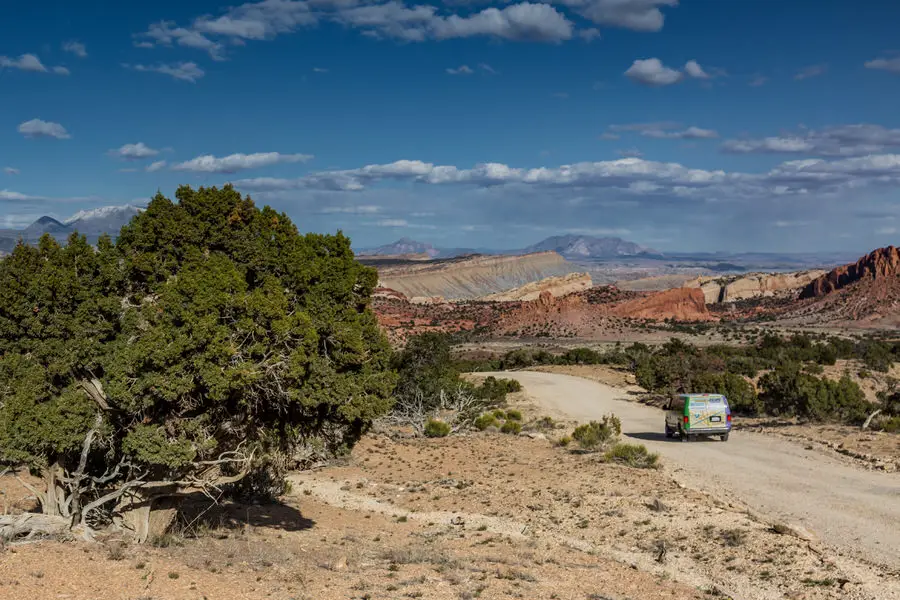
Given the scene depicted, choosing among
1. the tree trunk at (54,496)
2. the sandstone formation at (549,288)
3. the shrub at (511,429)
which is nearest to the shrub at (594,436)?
the shrub at (511,429)

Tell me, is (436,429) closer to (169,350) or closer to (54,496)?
(54,496)

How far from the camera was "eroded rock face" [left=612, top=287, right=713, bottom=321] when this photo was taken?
4441 inches

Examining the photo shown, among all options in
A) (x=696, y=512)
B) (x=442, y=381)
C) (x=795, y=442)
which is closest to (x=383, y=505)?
(x=696, y=512)

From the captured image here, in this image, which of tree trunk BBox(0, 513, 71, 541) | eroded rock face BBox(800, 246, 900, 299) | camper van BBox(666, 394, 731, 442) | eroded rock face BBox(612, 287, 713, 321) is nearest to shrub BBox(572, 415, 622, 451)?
camper van BBox(666, 394, 731, 442)

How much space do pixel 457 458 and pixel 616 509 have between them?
791 cm

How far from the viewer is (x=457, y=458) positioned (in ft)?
79.9

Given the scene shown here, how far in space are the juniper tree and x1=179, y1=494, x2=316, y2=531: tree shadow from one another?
285cm

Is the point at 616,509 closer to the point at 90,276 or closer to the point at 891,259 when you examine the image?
the point at 90,276

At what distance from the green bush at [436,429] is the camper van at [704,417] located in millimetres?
8763

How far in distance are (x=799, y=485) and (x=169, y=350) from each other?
16.1m

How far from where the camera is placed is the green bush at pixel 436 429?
94.4 ft

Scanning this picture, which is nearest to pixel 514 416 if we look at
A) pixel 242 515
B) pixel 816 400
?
pixel 816 400

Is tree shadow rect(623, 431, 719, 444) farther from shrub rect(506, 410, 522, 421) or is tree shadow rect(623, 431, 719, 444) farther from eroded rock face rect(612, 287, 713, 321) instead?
eroded rock face rect(612, 287, 713, 321)

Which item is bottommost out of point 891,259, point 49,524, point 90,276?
point 49,524
